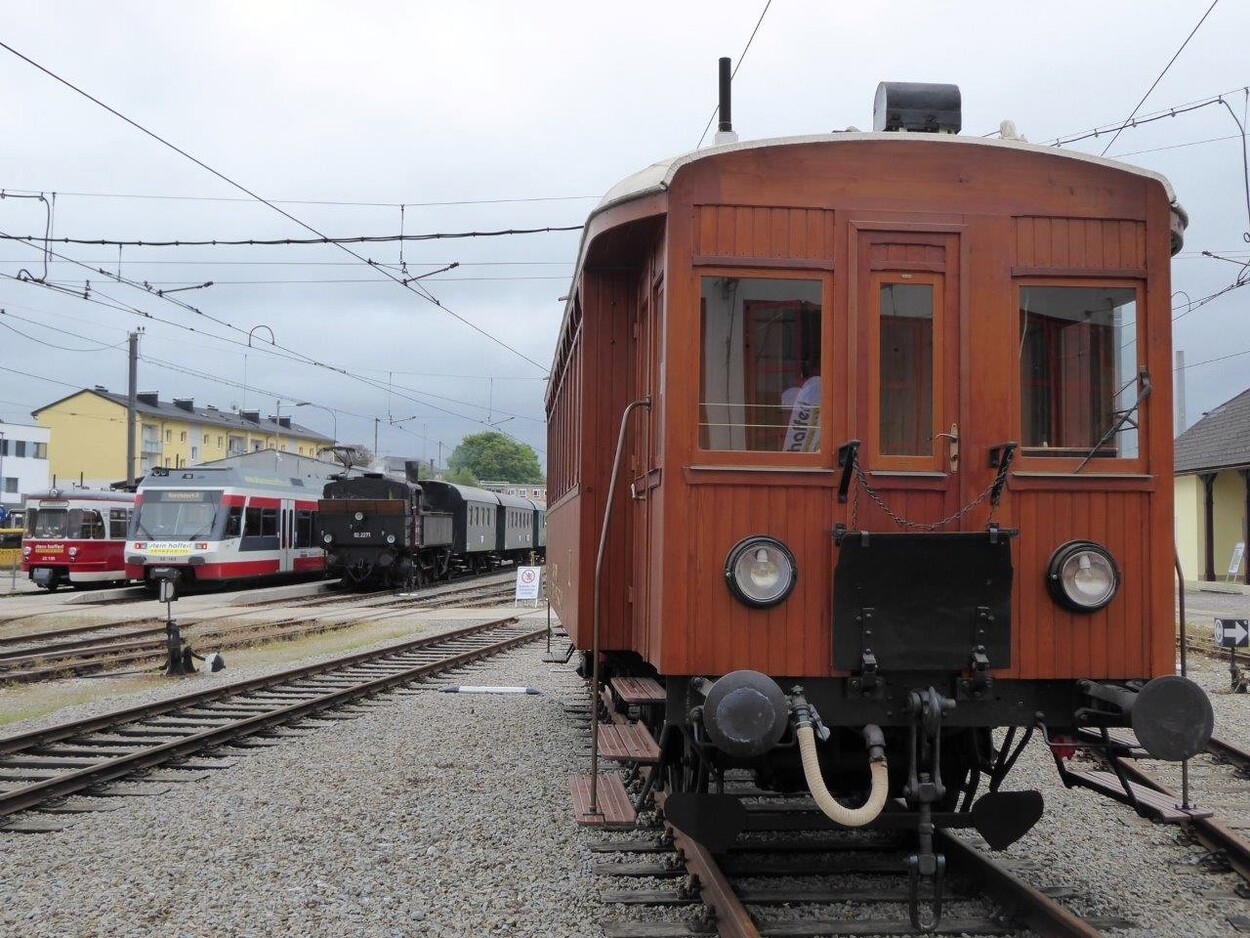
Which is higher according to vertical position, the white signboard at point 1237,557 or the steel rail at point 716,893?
the white signboard at point 1237,557

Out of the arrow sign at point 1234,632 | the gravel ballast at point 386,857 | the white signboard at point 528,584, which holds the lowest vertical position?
the gravel ballast at point 386,857

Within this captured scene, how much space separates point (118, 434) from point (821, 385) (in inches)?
2919

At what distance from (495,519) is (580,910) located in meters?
36.8

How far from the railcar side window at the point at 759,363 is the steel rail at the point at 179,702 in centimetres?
642

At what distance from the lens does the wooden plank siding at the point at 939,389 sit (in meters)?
4.68

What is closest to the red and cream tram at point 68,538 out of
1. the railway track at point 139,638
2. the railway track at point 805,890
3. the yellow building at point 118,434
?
the railway track at point 139,638

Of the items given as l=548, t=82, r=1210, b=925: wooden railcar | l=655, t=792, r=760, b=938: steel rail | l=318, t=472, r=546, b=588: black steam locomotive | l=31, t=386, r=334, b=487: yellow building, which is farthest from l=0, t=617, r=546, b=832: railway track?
l=31, t=386, r=334, b=487: yellow building

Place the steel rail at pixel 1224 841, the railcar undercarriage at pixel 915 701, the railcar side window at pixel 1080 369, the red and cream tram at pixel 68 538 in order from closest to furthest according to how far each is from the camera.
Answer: the railcar undercarriage at pixel 915 701
the railcar side window at pixel 1080 369
the steel rail at pixel 1224 841
the red and cream tram at pixel 68 538

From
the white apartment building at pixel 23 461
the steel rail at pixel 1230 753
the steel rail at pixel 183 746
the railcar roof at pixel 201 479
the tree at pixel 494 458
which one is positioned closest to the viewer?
the steel rail at pixel 183 746

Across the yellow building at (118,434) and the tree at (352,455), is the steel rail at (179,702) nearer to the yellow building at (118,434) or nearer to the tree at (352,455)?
the tree at (352,455)

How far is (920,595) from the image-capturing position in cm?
458

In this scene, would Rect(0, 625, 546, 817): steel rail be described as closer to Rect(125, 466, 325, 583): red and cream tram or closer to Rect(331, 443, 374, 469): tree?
Rect(125, 466, 325, 583): red and cream tram

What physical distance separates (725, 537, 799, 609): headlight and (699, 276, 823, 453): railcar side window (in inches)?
16.4

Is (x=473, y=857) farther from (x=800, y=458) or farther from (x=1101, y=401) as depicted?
(x=1101, y=401)
